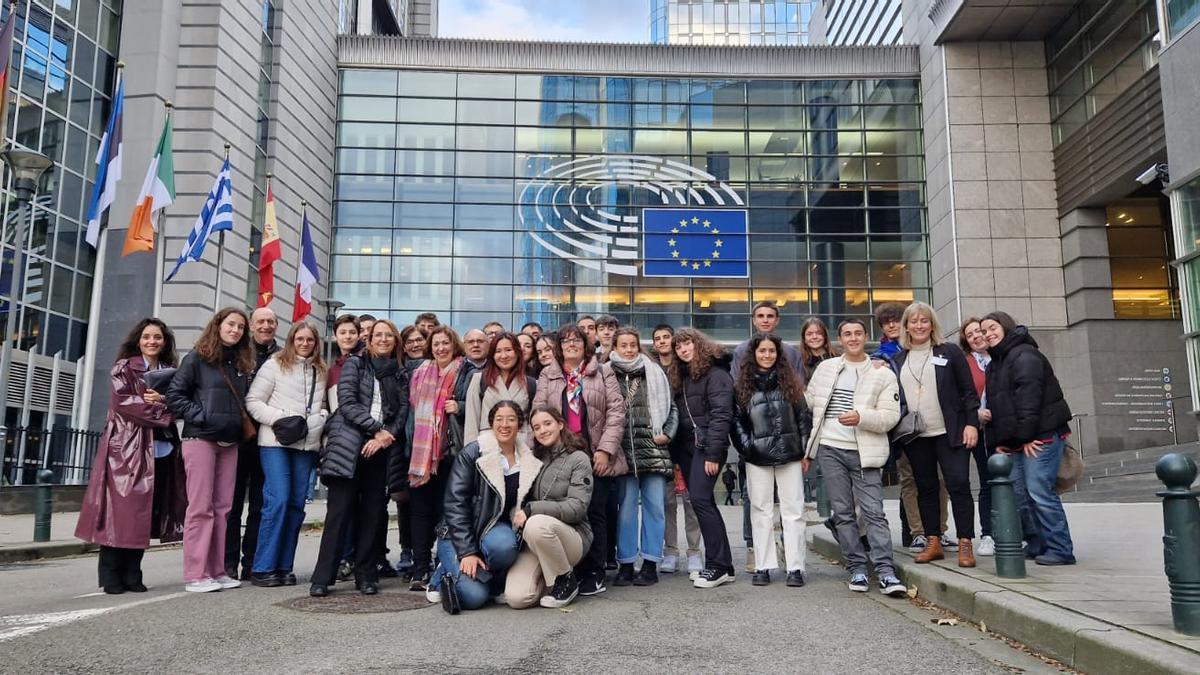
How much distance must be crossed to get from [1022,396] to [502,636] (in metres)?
4.60

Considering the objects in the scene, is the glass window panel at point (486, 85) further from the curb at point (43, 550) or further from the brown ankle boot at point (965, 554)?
the brown ankle boot at point (965, 554)

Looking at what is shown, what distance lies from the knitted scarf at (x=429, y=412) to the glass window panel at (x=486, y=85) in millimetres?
29149

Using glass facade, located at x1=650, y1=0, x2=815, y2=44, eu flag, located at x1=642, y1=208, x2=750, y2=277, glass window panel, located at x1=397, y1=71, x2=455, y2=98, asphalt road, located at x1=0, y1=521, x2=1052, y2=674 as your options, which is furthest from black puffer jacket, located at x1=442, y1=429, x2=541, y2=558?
glass facade, located at x1=650, y1=0, x2=815, y2=44

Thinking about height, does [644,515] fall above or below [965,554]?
above

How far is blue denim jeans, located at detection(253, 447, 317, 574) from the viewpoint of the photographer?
698 centimetres

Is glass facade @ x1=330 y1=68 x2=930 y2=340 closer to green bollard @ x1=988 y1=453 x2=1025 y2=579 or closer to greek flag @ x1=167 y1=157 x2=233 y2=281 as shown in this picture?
greek flag @ x1=167 y1=157 x2=233 y2=281

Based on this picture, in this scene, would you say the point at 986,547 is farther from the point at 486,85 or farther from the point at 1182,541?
the point at 486,85

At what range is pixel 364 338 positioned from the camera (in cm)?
749

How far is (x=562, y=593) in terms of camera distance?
20.4ft

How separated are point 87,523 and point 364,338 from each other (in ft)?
8.05

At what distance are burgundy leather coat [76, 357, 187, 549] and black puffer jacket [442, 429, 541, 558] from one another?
240 cm

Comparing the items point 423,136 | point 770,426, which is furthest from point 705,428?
point 423,136

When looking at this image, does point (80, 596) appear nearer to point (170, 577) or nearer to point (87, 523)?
point (87, 523)

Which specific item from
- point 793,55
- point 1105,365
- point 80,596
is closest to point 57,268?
point 80,596
